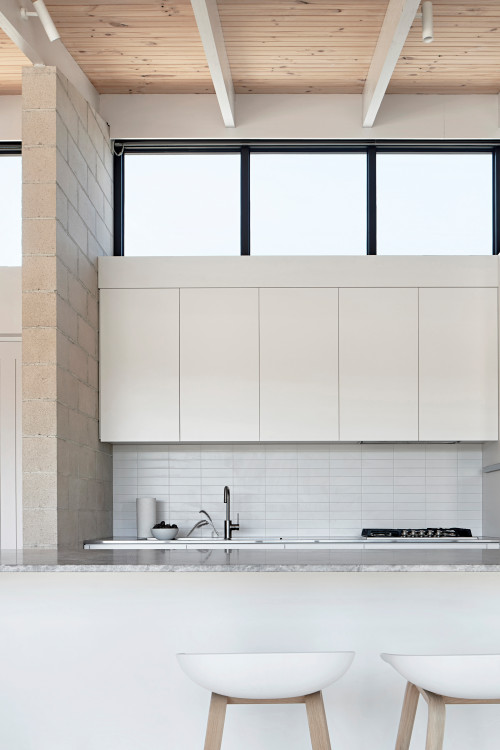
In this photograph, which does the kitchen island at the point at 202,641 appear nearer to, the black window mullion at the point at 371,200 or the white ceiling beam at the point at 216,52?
the white ceiling beam at the point at 216,52

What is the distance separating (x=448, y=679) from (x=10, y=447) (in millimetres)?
3140

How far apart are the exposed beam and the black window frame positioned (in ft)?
0.79

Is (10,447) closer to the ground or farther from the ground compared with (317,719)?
farther from the ground

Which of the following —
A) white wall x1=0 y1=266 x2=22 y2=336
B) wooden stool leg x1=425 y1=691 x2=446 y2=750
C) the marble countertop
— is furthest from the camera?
white wall x1=0 y1=266 x2=22 y2=336

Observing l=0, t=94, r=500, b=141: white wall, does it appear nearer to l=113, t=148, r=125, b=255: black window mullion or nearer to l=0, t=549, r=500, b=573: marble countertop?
l=113, t=148, r=125, b=255: black window mullion

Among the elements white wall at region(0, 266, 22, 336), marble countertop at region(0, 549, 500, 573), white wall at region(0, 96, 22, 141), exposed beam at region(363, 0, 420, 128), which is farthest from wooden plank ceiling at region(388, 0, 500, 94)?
marble countertop at region(0, 549, 500, 573)

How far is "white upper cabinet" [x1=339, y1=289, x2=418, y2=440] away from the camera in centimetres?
475

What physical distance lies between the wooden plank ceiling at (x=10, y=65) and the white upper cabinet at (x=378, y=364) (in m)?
2.15

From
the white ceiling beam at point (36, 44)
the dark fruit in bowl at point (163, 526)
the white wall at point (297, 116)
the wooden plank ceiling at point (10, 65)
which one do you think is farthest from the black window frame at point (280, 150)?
the dark fruit in bowl at point (163, 526)

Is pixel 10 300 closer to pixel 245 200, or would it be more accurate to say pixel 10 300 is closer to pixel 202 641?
pixel 245 200

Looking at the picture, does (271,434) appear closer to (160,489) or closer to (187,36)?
(160,489)

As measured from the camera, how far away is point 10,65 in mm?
4664

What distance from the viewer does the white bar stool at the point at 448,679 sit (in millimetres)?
2164

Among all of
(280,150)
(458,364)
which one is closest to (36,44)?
(280,150)
